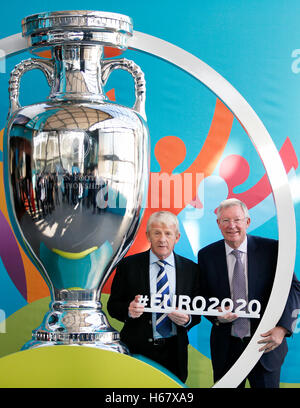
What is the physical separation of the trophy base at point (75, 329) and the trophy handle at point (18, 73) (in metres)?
0.42

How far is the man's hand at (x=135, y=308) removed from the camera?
1.46 meters

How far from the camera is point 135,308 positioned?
4.79 ft

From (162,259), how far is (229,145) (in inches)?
17.3

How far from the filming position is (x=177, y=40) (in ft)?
6.16

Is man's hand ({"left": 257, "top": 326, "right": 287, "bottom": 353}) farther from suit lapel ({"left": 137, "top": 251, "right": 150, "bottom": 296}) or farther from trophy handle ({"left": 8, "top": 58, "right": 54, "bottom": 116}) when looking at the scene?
trophy handle ({"left": 8, "top": 58, "right": 54, "bottom": 116})

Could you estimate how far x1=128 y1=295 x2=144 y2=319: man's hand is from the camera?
1.46 metres

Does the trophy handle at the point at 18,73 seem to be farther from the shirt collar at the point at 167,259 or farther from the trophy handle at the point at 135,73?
the shirt collar at the point at 167,259

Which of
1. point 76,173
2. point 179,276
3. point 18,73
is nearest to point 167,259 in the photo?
point 179,276

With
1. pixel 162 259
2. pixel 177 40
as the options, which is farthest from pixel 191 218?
pixel 177 40

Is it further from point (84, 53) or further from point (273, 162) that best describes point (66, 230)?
point (273, 162)

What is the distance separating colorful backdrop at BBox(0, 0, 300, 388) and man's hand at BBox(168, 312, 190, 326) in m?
0.28

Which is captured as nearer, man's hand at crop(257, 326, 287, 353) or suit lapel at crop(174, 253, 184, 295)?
man's hand at crop(257, 326, 287, 353)

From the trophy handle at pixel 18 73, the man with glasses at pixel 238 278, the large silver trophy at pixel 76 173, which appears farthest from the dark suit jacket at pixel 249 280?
the trophy handle at pixel 18 73

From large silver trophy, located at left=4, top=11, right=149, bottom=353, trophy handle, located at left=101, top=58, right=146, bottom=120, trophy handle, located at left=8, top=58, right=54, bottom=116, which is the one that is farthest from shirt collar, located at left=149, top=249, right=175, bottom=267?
trophy handle, located at left=8, top=58, right=54, bottom=116
